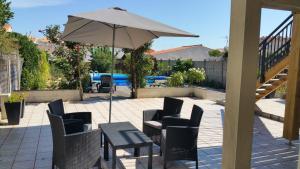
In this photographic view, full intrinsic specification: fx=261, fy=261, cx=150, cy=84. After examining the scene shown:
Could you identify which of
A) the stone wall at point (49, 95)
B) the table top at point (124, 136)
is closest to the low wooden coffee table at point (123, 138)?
the table top at point (124, 136)

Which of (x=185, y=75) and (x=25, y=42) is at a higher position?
(x=25, y=42)

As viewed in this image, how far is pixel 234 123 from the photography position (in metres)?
2.32

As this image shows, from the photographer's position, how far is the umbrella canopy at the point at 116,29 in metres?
4.18

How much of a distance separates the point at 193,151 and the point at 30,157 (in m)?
2.77

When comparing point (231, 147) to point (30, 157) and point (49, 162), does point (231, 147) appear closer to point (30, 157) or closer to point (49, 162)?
point (49, 162)

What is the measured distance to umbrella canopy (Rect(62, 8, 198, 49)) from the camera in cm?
418

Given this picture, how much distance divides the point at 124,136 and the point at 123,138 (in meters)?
0.09

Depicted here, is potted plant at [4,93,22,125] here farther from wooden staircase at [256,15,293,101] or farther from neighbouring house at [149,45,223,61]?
neighbouring house at [149,45,223,61]

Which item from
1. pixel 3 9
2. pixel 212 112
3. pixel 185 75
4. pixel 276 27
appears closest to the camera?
pixel 3 9

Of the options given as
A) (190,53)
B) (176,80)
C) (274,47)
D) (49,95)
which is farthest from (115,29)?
(190,53)

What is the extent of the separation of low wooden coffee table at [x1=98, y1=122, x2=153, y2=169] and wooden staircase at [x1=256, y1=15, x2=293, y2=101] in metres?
5.38

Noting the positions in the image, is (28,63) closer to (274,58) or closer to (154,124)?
(154,124)

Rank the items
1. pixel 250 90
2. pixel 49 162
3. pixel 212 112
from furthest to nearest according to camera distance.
Answer: 1. pixel 212 112
2. pixel 49 162
3. pixel 250 90

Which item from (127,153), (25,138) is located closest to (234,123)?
(127,153)
